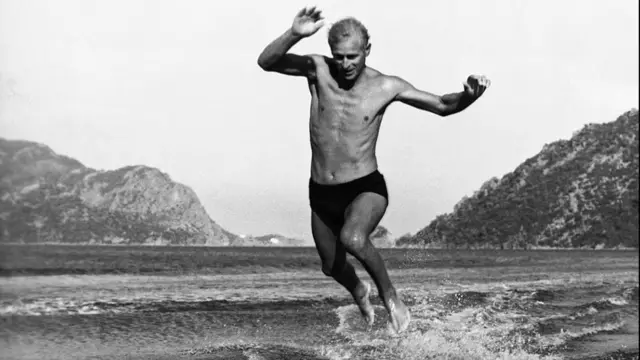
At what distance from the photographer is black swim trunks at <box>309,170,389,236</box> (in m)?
6.79

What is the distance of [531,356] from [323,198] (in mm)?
5332

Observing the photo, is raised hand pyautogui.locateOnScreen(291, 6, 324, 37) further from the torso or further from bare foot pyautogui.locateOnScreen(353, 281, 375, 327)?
bare foot pyautogui.locateOnScreen(353, 281, 375, 327)

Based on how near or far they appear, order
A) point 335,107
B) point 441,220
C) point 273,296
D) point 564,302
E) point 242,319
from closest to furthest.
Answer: point 335,107 → point 242,319 → point 564,302 → point 273,296 → point 441,220

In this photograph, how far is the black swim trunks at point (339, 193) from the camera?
22.3 ft

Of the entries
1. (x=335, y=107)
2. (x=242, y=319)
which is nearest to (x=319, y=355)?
(x=335, y=107)

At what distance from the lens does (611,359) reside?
1146cm

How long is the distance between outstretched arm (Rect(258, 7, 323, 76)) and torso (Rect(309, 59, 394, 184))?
0.46 feet

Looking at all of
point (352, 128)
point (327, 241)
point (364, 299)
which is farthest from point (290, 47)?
point (364, 299)

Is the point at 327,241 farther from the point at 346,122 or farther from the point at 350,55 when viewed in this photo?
the point at 350,55

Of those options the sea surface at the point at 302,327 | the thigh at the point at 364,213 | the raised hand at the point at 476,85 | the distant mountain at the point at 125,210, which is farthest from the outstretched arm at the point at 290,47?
the distant mountain at the point at 125,210

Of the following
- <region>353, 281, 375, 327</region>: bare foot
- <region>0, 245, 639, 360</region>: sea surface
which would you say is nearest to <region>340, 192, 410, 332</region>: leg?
<region>353, 281, 375, 327</region>: bare foot

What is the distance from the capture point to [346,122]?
6.75 m

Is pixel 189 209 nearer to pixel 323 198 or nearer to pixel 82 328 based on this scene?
pixel 82 328

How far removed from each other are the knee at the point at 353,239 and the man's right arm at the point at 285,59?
1231mm
